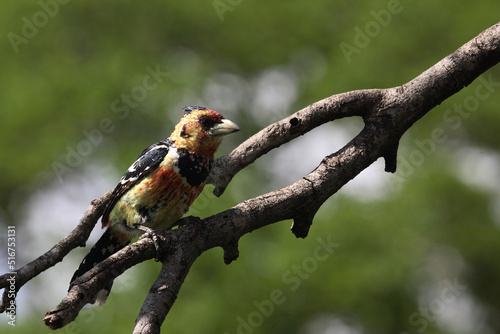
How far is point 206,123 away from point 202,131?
2.8 inches

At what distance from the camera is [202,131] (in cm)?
511

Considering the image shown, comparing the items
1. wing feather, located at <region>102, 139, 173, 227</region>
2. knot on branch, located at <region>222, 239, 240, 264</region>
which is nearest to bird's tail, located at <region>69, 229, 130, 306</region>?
wing feather, located at <region>102, 139, 173, 227</region>

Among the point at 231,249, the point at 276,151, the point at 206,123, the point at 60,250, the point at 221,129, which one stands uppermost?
the point at 276,151

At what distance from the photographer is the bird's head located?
16.6 feet

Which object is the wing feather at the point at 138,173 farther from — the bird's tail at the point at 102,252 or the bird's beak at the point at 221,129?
the bird's beak at the point at 221,129

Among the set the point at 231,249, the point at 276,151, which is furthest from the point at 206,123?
the point at 276,151

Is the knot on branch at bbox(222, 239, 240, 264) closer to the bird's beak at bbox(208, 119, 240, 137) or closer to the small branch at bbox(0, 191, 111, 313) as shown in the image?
the small branch at bbox(0, 191, 111, 313)

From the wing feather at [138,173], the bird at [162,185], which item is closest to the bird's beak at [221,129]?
the bird at [162,185]

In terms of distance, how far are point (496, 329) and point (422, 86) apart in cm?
852

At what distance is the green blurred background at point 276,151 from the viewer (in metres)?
10.6

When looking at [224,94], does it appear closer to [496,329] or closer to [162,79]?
[162,79]

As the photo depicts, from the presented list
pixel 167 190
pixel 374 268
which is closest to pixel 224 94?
pixel 374 268

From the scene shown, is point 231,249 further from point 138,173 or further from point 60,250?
A: point 138,173

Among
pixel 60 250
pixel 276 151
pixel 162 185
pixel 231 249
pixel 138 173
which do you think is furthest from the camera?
pixel 276 151
